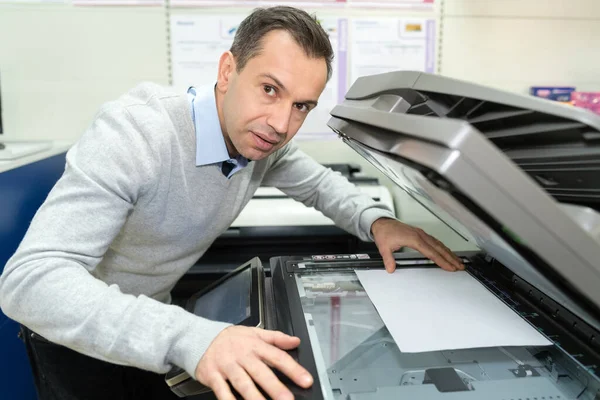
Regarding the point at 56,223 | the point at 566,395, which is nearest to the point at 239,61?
the point at 56,223

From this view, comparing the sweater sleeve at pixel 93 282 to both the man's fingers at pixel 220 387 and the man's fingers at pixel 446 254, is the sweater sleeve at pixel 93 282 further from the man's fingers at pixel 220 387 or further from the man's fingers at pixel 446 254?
the man's fingers at pixel 446 254

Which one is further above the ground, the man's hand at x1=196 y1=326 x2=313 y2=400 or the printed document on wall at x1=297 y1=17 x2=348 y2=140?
the printed document on wall at x1=297 y1=17 x2=348 y2=140

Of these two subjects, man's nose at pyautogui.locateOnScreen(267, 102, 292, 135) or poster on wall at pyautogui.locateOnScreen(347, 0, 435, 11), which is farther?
poster on wall at pyautogui.locateOnScreen(347, 0, 435, 11)

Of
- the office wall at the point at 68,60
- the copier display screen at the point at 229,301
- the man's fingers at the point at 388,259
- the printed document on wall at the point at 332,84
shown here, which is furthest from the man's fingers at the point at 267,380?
the office wall at the point at 68,60

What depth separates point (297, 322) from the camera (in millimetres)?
710

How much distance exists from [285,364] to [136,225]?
575 mm

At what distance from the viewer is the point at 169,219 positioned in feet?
3.29

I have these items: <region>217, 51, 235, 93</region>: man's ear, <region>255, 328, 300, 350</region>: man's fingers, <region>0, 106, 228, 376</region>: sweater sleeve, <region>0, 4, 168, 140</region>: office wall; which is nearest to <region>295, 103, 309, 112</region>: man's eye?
<region>217, 51, 235, 93</region>: man's ear

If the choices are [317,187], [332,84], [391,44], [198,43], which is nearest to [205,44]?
[198,43]

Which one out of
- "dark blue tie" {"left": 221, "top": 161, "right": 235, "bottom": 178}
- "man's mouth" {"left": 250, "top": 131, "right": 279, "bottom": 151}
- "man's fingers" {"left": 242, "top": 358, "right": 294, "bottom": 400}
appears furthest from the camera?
"dark blue tie" {"left": 221, "top": 161, "right": 235, "bottom": 178}

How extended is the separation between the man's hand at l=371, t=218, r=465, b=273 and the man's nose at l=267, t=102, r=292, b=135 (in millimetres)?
361

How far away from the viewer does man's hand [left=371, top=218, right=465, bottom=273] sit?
37.8 inches

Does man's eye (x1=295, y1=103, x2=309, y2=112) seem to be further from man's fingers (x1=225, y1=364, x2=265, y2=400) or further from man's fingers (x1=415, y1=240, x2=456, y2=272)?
man's fingers (x1=225, y1=364, x2=265, y2=400)

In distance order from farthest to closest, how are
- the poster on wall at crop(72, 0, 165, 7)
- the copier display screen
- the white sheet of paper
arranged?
the poster on wall at crop(72, 0, 165, 7)
the copier display screen
the white sheet of paper
